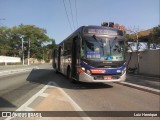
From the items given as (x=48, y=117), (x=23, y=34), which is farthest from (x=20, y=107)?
(x=23, y=34)

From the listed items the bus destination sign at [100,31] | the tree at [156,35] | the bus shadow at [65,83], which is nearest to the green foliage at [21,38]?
the tree at [156,35]

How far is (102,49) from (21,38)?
8468 centimetres

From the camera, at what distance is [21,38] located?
96.3 meters

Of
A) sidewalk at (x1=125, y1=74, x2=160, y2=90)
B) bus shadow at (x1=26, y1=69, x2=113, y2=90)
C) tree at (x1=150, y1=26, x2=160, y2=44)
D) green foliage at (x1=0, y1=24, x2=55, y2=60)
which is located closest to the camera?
bus shadow at (x1=26, y1=69, x2=113, y2=90)

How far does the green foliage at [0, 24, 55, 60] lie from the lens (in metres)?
95.9

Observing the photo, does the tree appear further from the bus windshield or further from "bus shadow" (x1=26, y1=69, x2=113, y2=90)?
the bus windshield

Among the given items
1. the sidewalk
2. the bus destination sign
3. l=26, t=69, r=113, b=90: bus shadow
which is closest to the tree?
the sidewalk

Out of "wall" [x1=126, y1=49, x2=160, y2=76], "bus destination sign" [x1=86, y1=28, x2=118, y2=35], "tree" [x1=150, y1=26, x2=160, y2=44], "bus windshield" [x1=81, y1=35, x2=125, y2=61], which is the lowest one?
"wall" [x1=126, y1=49, x2=160, y2=76]

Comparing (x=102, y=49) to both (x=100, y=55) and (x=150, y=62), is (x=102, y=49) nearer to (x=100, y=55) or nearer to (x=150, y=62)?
(x=100, y=55)

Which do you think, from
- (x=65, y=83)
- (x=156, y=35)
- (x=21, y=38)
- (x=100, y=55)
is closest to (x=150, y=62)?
(x=156, y=35)

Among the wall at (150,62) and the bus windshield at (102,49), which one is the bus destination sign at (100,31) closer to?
the bus windshield at (102,49)

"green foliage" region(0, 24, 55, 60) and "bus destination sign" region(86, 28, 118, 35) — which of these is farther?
"green foliage" region(0, 24, 55, 60)

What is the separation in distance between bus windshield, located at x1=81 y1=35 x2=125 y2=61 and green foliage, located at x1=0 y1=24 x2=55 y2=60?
268ft

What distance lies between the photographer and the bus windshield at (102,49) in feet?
47.7
